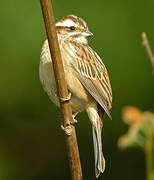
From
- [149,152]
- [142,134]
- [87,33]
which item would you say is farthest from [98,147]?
[149,152]

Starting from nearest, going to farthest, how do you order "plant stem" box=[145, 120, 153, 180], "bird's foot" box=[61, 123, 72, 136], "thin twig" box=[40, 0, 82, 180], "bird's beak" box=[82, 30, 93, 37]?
"plant stem" box=[145, 120, 153, 180] → "thin twig" box=[40, 0, 82, 180] → "bird's foot" box=[61, 123, 72, 136] → "bird's beak" box=[82, 30, 93, 37]

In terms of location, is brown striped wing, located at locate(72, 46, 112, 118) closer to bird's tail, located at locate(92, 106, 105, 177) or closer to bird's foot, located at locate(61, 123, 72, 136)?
bird's tail, located at locate(92, 106, 105, 177)

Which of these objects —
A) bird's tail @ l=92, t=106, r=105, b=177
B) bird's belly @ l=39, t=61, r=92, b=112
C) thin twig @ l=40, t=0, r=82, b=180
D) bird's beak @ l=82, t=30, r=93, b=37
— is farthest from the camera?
bird's beak @ l=82, t=30, r=93, b=37

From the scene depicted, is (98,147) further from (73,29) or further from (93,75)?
(73,29)

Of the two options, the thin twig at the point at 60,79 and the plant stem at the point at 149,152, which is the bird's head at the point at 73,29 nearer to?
the thin twig at the point at 60,79

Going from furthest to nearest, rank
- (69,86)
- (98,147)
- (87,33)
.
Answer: (87,33)
(98,147)
(69,86)

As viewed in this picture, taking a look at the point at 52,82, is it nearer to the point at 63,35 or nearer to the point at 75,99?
the point at 75,99

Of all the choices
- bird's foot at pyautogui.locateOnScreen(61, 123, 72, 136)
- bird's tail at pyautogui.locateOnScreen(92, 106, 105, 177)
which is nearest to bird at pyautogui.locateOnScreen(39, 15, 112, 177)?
bird's tail at pyautogui.locateOnScreen(92, 106, 105, 177)

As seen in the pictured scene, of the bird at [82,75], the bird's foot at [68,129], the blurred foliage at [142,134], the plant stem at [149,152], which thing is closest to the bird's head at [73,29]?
the bird at [82,75]
